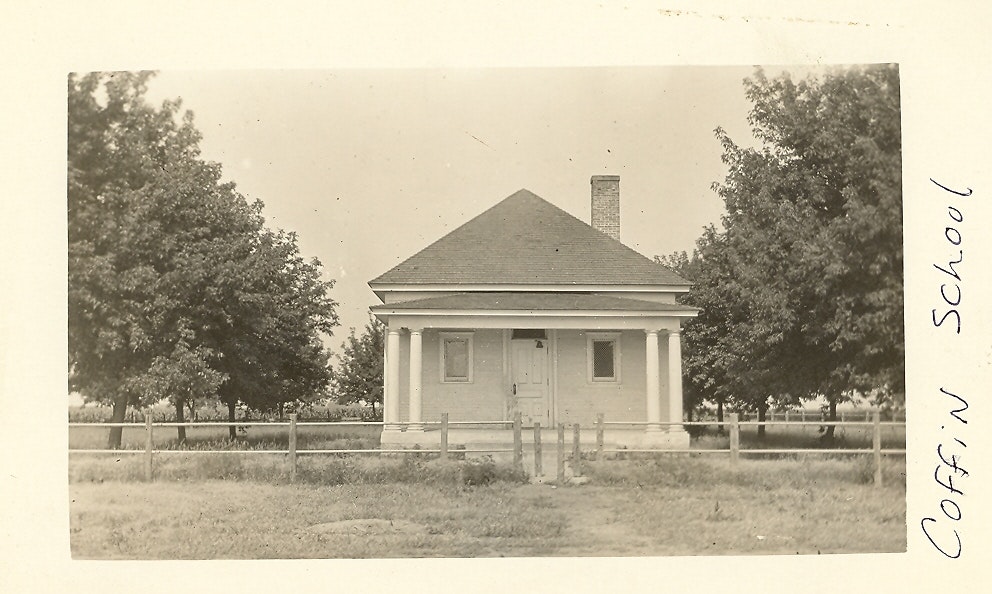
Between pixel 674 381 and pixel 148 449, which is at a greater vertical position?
pixel 674 381

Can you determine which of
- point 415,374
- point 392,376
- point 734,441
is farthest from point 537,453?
point 392,376

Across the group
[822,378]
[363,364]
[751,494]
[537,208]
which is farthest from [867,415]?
[363,364]

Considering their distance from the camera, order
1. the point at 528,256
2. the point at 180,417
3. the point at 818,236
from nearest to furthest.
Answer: the point at 818,236 → the point at 180,417 → the point at 528,256

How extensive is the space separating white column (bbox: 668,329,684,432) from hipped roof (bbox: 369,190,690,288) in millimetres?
1509

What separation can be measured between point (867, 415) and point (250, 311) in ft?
35.1

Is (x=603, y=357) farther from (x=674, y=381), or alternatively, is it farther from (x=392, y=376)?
(x=392, y=376)

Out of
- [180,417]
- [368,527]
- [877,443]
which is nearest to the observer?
[368,527]

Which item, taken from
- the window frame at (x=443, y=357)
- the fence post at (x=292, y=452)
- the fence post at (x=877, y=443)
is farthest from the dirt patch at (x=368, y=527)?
the window frame at (x=443, y=357)

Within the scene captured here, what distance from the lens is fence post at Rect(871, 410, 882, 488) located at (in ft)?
40.7

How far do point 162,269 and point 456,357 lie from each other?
6202mm

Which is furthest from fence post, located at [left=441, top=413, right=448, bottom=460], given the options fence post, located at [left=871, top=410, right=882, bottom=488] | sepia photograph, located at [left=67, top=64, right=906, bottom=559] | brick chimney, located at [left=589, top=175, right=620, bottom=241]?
fence post, located at [left=871, top=410, right=882, bottom=488]

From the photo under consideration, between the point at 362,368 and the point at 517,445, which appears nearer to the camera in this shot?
the point at 517,445

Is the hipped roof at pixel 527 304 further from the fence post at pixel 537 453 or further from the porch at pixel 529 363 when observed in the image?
the fence post at pixel 537 453

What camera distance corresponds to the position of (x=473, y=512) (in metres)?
12.0
